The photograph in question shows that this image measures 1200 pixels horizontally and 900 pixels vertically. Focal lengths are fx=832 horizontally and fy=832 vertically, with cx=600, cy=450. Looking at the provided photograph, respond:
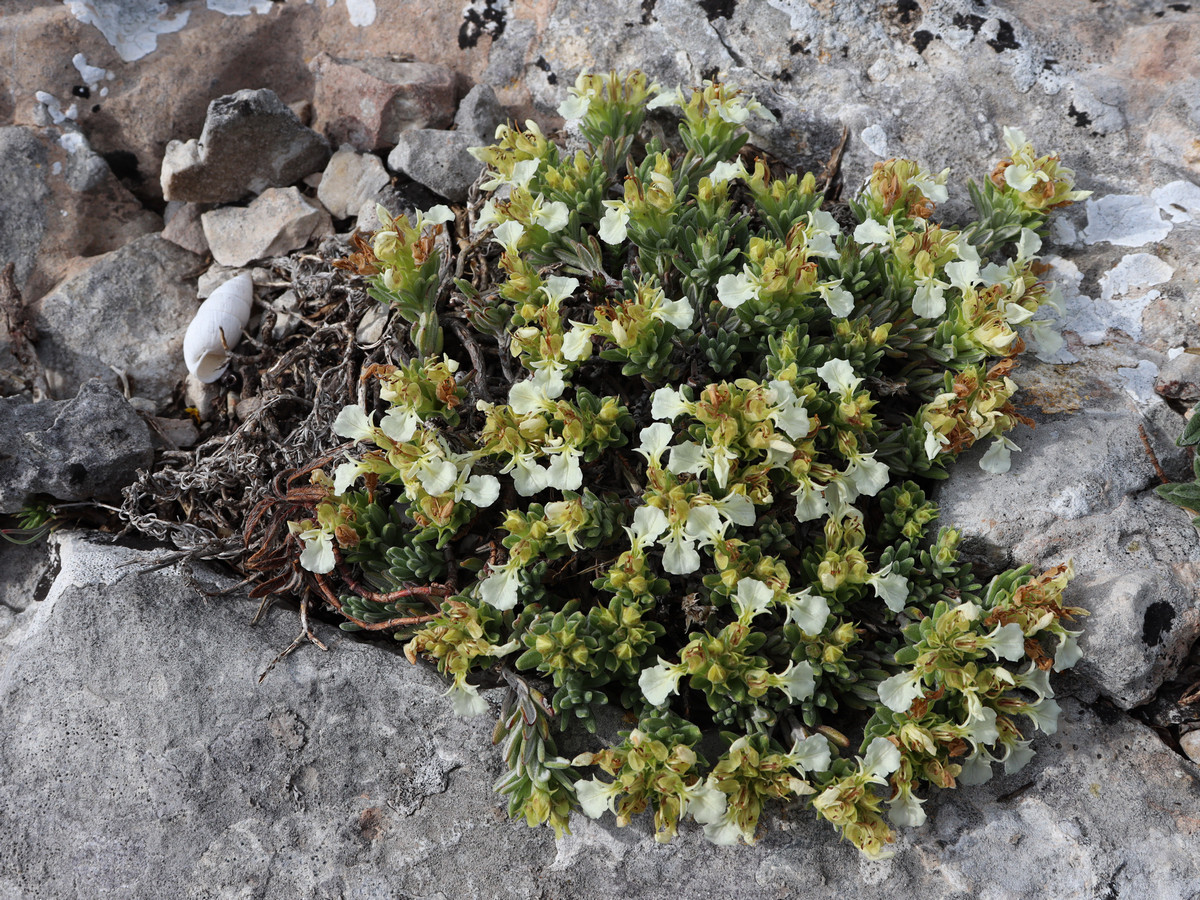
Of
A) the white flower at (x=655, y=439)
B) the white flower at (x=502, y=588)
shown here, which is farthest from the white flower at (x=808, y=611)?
the white flower at (x=502, y=588)

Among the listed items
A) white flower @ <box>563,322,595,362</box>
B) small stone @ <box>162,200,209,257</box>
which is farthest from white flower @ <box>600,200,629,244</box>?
small stone @ <box>162,200,209,257</box>

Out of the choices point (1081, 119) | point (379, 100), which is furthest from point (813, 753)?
point (379, 100)

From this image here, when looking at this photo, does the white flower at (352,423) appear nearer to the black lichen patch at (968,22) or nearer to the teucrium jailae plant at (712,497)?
the teucrium jailae plant at (712,497)

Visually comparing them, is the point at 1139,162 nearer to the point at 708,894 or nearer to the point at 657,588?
the point at 657,588

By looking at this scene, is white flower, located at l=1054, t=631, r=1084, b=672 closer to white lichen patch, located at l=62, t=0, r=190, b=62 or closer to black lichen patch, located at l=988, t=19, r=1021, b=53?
black lichen patch, located at l=988, t=19, r=1021, b=53

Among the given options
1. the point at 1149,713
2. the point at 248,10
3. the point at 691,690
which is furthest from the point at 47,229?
the point at 1149,713

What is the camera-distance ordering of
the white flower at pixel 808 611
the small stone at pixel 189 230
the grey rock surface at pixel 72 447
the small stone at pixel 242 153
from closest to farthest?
the white flower at pixel 808 611 → the grey rock surface at pixel 72 447 → the small stone at pixel 242 153 → the small stone at pixel 189 230
